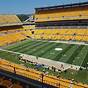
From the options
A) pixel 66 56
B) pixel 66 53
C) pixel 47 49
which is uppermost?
pixel 66 56

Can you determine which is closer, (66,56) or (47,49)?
(66,56)

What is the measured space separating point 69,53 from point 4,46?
55.5ft

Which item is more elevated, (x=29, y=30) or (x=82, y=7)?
(x=82, y=7)

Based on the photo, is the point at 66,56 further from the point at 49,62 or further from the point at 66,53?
the point at 49,62

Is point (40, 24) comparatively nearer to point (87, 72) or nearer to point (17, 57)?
point (17, 57)

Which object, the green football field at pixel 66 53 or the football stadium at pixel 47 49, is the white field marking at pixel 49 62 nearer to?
the football stadium at pixel 47 49

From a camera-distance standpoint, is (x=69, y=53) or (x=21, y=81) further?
(x=69, y=53)

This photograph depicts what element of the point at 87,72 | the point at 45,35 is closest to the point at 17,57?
the point at 87,72

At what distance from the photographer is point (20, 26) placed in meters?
57.0

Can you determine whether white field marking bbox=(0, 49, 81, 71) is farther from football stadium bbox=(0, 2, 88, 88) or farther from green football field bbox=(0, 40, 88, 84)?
green football field bbox=(0, 40, 88, 84)

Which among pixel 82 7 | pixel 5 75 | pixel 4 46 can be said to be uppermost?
pixel 82 7

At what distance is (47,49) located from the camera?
37500mm

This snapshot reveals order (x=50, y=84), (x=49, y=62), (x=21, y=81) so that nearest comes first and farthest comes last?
(x=50, y=84) → (x=21, y=81) → (x=49, y=62)

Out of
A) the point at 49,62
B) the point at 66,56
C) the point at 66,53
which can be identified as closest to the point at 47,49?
the point at 66,53
